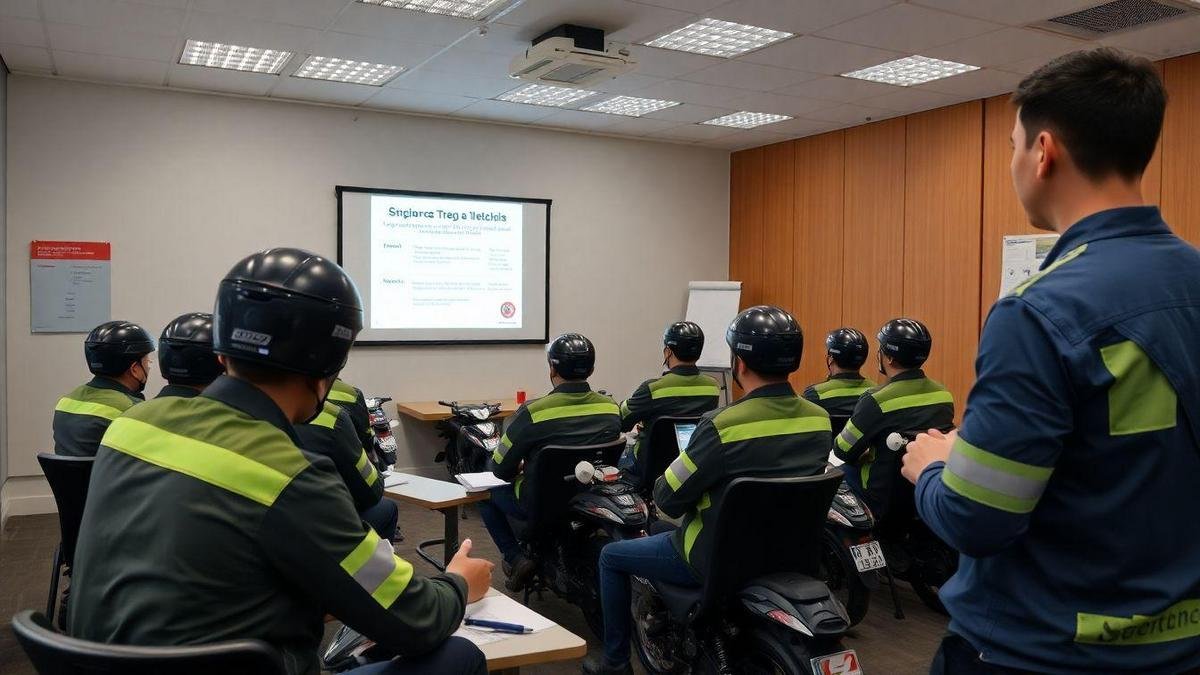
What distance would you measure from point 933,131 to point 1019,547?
6.39 meters

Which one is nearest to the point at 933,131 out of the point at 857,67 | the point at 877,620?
the point at 857,67

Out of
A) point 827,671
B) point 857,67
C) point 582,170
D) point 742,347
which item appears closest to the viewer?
point 827,671

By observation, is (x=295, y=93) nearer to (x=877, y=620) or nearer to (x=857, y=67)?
(x=857, y=67)

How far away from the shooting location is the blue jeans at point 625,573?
2875mm

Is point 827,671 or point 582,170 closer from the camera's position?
point 827,671

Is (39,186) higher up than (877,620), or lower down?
higher up

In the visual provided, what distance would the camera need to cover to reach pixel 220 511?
1.26 meters

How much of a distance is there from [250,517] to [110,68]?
567 cm

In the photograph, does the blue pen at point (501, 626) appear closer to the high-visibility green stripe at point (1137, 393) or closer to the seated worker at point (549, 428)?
the high-visibility green stripe at point (1137, 393)

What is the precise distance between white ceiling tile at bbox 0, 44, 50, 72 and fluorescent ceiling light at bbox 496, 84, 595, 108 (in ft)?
9.85

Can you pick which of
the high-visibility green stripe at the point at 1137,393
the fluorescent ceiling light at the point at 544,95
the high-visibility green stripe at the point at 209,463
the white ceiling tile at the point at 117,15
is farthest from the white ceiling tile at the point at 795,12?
the high-visibility green stripe at the point at 209,463

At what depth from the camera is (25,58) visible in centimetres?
552

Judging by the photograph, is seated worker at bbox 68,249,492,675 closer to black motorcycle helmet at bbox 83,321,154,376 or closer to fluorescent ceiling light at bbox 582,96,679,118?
black motorcycle helmet at bbox 83,321,154,376

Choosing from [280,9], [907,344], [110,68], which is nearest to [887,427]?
[907,344]
